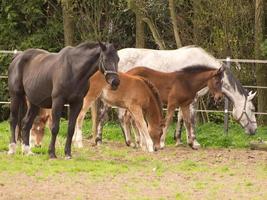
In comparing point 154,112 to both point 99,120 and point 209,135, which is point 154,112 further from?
point 209,135

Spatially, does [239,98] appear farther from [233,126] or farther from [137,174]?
[137,174]

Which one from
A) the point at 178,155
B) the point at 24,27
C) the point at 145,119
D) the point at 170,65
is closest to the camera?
the point at 178,155

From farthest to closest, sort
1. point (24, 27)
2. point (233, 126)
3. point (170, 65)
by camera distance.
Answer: point (24, 27), point (233, 126), point (170, 65)

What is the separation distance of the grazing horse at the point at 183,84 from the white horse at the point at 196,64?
202 millimetres

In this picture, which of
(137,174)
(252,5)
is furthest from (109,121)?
(137,174)

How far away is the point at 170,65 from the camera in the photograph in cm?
1593

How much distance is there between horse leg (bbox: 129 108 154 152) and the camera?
13680mm

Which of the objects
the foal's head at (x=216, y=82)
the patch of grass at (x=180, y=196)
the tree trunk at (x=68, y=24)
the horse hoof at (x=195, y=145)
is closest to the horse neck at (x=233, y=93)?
the foal's head at (x=216, y=82)

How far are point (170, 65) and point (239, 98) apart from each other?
1603 mm

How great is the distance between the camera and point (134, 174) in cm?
1041

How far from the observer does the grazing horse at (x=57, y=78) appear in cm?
1162

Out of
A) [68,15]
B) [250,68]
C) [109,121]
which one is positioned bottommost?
[109,121]

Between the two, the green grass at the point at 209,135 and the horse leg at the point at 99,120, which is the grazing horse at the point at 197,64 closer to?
the green grass at the point at 209,135

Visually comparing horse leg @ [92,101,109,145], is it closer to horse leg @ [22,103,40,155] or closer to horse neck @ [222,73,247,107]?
horse neck @ [222,73,247,107]
